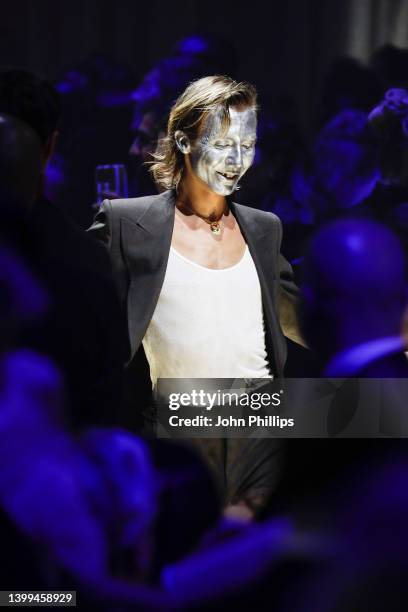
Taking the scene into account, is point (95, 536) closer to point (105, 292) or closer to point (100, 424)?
point (100, 424)

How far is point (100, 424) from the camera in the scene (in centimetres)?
229

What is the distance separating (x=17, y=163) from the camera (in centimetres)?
238

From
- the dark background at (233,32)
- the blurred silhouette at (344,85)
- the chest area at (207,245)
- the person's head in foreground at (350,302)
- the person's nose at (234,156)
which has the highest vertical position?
the dark background at (233,32)

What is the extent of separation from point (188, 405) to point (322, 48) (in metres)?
1.13

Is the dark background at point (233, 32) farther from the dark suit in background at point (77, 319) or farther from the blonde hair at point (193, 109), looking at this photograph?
the dark suit in background at point (77, 319)

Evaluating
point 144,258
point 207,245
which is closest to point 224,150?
point 207,245

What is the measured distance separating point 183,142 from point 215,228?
0.25m

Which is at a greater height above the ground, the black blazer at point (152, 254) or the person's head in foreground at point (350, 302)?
the person's head in foreground at point (350, 302)

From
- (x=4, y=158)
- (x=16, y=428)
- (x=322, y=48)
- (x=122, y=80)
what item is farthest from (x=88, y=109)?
(x=16, y=428)

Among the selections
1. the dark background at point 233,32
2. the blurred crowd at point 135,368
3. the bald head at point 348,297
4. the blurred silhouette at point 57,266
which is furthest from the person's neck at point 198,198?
the bald head at point 348,297

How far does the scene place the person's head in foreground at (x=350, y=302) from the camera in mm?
1674

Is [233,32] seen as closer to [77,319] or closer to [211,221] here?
[211,221]

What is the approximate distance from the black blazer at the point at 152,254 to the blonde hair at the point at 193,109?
0.23ft

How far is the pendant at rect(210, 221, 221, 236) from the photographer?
2.60 m
